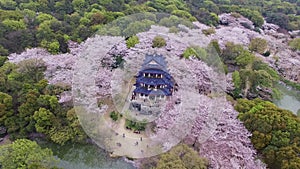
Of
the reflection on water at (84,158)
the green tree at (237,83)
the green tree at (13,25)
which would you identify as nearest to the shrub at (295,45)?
the green tree at (237,83)

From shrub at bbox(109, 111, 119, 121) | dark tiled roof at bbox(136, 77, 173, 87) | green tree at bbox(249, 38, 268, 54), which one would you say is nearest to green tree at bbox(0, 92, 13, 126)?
shrub at bbox(109, 111, 119, 121)

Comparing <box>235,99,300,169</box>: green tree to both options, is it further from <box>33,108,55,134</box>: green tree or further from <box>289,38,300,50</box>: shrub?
<box>289,38,300,50</box>: shrub

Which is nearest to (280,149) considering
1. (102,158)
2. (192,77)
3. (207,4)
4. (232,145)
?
(232,145)

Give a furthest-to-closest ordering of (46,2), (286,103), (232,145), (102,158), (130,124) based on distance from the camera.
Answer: (46,2), (286,103), (130,124), (102,158), (232,145)

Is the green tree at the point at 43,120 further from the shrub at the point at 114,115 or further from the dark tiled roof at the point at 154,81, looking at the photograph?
the dark tiled roof at the point at 154,81

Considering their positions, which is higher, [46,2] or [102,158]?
[46,2]

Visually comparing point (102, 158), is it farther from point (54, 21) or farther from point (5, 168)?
point (54, 21)
